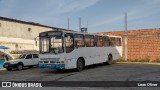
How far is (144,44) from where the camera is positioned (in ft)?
93.6

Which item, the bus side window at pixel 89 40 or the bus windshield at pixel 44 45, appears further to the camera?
the bus side window at pixel 89 40

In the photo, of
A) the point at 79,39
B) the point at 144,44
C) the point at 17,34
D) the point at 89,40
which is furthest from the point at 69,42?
the point at 17,34

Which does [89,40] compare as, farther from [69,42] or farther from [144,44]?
[144,44]

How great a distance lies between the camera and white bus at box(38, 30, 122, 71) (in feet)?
61.0

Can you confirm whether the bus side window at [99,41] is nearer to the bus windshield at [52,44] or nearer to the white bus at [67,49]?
the white bus at [67,49]

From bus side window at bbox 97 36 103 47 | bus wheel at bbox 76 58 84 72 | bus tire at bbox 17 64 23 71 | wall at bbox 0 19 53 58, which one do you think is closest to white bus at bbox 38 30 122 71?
bus wheel at bbox 76 58 84 72

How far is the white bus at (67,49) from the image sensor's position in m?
18.6

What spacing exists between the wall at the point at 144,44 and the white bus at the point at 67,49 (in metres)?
7.76

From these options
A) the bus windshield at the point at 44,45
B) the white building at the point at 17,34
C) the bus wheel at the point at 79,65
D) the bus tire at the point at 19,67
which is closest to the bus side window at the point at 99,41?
the bus wheel at the point at 79,65

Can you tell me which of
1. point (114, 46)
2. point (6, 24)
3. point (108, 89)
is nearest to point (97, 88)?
point (108, 89)

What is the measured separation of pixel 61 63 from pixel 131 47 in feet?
43.9

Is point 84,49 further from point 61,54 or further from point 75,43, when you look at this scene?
point 61,54

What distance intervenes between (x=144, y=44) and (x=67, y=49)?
40.8ft

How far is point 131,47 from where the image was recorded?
A: 29812 millimetres
